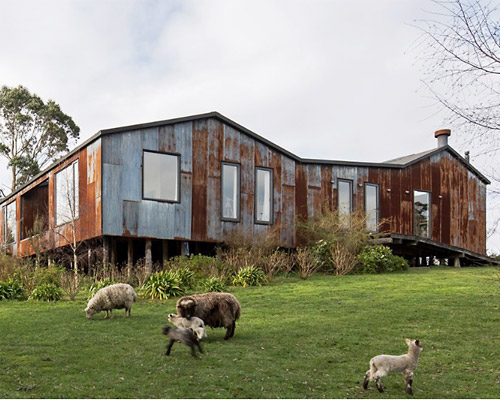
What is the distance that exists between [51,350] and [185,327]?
223cm

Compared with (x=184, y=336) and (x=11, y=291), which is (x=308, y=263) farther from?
(x=184, y=336)

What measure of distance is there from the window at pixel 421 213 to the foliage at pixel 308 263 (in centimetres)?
751

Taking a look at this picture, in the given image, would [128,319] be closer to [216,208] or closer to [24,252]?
[216,208]

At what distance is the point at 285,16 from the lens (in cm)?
816

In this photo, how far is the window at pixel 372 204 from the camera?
25031 millimetres

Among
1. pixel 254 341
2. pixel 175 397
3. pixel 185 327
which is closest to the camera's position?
pixel 175 397

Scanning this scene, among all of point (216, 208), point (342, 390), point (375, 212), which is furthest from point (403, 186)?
point (342, 390)

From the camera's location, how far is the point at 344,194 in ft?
82.3

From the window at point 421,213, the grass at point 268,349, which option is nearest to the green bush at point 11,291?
the grass at point 268,349

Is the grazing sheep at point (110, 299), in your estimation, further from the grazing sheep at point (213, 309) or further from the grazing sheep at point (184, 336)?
the grazing sheep at point (184, 336)

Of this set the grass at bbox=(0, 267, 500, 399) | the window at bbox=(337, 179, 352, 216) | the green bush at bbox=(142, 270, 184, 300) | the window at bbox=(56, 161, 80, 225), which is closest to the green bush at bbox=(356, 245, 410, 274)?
the window at bbox=(337, 179, 352, 216)

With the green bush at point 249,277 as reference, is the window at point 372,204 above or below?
above

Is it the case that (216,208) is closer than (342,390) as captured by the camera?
No

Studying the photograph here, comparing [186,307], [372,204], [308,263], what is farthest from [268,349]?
[372,204]
